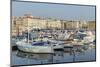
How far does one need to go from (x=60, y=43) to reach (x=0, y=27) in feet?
2.53

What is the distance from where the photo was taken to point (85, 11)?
2.93 metres

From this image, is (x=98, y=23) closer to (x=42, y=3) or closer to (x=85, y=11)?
(x=85, y=11)

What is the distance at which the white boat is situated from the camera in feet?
8.52

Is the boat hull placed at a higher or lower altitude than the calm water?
higher

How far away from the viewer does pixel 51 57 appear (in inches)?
107

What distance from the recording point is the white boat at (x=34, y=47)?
2598mm

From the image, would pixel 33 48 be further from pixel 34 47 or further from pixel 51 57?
pixel 51 57

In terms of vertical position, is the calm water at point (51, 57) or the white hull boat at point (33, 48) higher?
the white hull boat at point (33, 48)

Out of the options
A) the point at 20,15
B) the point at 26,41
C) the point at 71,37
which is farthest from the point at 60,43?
the point at 20,15

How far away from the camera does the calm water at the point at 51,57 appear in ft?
8.45

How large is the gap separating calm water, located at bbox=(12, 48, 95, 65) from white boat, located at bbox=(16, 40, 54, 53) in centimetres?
5

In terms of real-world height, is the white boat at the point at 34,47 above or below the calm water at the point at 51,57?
above

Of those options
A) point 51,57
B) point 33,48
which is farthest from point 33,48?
point 51,57

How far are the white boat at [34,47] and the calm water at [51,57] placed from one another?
0.16 ft
